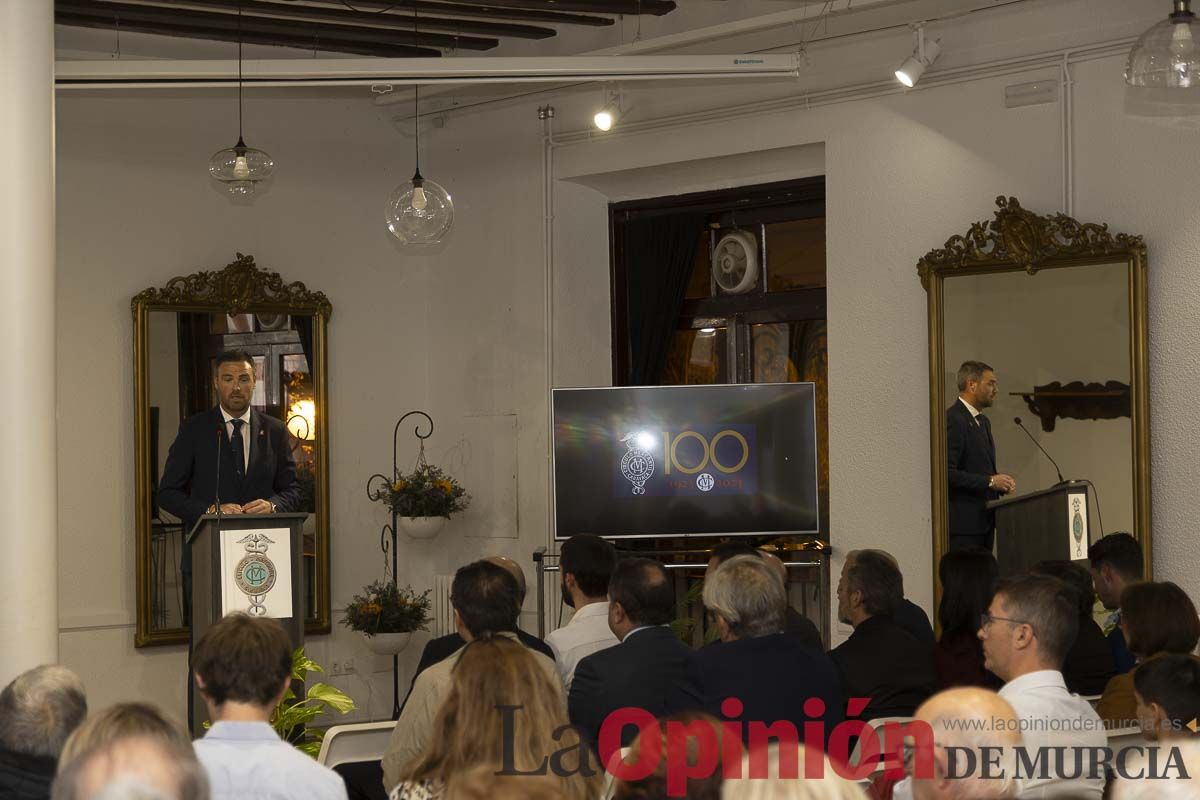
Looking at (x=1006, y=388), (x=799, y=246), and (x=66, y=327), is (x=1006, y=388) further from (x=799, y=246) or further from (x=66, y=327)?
(x=66, y=327)

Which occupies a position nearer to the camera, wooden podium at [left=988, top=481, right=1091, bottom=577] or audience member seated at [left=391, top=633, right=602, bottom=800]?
audience member seated at [left=391, top=633, right=602, bottom=800]

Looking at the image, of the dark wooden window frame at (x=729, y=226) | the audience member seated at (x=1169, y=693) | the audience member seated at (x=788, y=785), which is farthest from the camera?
the dark wooden window frame at (x=729, y=226)

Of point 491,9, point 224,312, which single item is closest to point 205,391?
point 224,312

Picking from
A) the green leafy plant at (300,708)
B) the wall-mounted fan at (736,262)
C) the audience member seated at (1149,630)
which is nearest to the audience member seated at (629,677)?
the audience member seated at (1149,630)

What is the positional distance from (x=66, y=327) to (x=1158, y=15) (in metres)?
6.09

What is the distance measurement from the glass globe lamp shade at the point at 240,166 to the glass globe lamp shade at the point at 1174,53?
4.10m

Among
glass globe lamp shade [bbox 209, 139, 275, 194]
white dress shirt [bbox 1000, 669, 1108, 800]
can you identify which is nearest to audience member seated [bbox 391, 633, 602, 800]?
white dress shirt [bbox 1000, 669, 1108, 800]

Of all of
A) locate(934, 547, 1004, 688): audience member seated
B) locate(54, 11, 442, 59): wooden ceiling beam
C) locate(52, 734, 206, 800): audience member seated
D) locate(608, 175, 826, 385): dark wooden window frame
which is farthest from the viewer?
locate(608, 175, 826, 385): dark wooden window frame

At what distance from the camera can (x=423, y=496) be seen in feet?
29.2

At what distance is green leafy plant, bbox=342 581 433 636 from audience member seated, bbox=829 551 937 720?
410 centimetres

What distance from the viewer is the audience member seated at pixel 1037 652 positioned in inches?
143

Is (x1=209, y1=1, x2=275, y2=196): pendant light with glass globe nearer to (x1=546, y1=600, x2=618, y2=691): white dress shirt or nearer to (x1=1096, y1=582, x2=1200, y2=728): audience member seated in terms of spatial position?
(x1=546, y1=600, x2=618, y2=691): white dress shirt

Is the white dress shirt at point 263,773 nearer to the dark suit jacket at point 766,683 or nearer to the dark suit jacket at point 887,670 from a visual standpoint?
the dark suit jacket at point 766,683

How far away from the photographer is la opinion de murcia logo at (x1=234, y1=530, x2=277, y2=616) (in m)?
5.64
